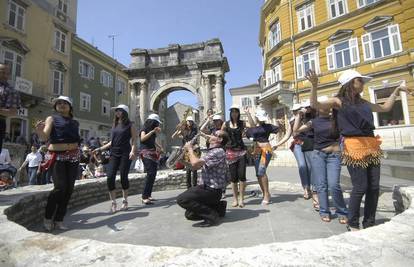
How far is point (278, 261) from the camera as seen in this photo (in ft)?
4.84

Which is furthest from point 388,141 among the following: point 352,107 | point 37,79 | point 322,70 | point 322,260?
point 37,79

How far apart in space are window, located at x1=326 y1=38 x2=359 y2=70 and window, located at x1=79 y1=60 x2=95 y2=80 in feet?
71.8

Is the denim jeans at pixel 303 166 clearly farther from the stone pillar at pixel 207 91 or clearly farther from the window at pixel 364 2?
the window at pixel 364 2

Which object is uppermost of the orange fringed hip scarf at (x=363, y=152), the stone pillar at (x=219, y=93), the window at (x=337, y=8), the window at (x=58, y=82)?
the window at (x=337, y=8)

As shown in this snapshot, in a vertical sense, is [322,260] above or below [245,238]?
above

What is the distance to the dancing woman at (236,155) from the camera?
15.5 ft

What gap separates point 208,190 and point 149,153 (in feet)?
6.84

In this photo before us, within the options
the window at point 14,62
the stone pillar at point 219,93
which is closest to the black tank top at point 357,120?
the stone pillar at point 219,93

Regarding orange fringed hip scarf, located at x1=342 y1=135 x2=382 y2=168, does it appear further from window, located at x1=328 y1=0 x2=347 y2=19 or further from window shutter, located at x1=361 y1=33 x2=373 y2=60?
window, located at x1=328 y1=0 x2=347 y2=19

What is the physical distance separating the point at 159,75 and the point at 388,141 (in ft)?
56.9

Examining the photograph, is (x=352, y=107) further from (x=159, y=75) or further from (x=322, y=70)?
(x=159, y=75)

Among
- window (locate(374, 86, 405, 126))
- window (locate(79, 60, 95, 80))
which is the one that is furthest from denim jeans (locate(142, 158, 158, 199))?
window (locate(79, 60, 95, 80))

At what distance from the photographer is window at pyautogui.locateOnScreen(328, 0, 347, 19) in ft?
57.8

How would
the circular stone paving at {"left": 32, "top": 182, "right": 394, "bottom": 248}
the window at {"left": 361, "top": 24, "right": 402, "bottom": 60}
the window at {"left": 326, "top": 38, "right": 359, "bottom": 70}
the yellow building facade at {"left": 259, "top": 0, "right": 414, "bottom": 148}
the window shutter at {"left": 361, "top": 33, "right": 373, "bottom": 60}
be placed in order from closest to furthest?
the circular stone paving at {"left": 32, "top": 182, "right": 394, "bottom": 248}
the yellow building facade at {"left": 259, "top": 0, "right": 414, "bottom": 148}
the window at {"left": 361, "top": 24, "right": 402, "bottom": 60}
the window shutter at {"left": 361, "top": 33, "right": 373, "bottom": 60}
the window at {"left": 326, "top": 38, "right": 359, "bottom": 70}
